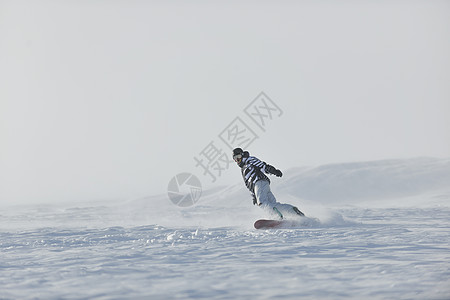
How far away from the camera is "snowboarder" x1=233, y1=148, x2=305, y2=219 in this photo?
35.3 ft

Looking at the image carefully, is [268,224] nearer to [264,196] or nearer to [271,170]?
[264,196]

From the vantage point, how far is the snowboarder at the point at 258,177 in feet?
35.3

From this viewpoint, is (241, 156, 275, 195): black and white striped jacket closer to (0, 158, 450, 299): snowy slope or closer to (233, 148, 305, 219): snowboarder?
(233, 148, 305, 219): snowboarder

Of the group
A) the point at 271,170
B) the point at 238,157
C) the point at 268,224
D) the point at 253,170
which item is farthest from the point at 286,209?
the point at 238,157

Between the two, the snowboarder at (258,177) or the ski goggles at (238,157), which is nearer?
the snowboarder at (258,177)

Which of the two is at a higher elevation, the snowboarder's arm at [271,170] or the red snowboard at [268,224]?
the snowboarder's arm at [271,170]

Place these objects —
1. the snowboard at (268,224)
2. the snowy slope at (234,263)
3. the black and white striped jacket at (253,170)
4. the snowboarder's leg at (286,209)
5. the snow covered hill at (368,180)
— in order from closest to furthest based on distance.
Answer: the snowy slope at (234,263), the snowboard at (268,224), the snowboarder's leg at (286,209), the black and white striped jacket at (253,170), the snow covered hill at (368,180)

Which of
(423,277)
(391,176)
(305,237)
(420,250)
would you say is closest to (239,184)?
(391,176)

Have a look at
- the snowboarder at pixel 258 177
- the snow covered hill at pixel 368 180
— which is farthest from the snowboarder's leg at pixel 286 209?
the snow covered hill at pixel 368 180

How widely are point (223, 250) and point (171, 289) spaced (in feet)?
8.20

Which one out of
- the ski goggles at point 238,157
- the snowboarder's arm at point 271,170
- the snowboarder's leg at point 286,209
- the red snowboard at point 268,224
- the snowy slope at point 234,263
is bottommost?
the snowy slope at point 234,263

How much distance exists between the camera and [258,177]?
36.2 ft

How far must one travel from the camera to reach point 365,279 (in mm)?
5145

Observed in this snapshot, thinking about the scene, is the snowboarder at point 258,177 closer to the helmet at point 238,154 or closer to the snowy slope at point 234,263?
the helmet at point 238,154
